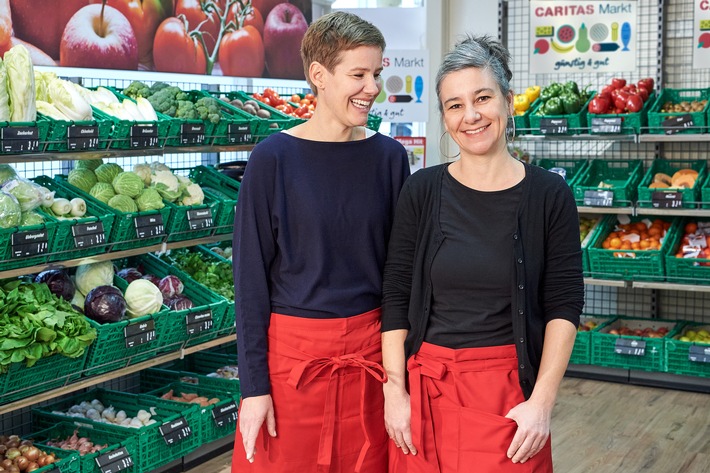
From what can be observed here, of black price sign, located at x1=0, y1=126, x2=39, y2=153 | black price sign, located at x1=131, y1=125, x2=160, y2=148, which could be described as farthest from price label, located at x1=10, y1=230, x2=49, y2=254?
black price sign, located at x1=131, y1=125, x2=160, y2=148

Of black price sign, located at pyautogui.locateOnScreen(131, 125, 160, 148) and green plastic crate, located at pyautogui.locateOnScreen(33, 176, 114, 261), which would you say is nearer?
green plastic crate, located at pyautogui.locateOnScreen(33, 176, 114, 261)

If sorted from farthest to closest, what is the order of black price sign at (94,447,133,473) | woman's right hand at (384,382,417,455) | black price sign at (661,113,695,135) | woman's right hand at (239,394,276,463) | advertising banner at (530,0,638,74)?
advertising banner at (530,0,638,74) → black price sign at (661,113,695,135) → black price sign at (94,447,133,473) → woman's right hand at (239,394,276,463) → woman's right hand at (384,382,417,455)

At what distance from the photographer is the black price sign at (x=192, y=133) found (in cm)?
416

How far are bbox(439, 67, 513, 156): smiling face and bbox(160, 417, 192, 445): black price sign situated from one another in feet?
8.35

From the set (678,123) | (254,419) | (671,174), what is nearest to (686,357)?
(671,174)

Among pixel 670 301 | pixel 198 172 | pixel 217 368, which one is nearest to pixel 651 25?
pixel 670 301

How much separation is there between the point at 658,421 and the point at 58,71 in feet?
12.1

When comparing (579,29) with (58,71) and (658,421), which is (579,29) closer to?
(658,421)

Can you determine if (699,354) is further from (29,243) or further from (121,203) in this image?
(29,243)

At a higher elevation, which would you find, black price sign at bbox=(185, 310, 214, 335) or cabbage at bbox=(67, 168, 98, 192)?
cabbage at bbox=(67, 168, 98, 192)

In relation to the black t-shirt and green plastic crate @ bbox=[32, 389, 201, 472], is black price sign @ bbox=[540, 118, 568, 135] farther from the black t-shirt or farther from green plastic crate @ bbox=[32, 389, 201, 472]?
the black t-shirt

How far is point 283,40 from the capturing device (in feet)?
19.0

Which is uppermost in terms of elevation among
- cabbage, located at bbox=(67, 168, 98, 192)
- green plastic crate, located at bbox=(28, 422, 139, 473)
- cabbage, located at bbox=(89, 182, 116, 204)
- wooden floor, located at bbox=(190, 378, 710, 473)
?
cabbage, located at bbox=(67, 168, 98, 192)

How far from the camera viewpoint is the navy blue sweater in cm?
221
